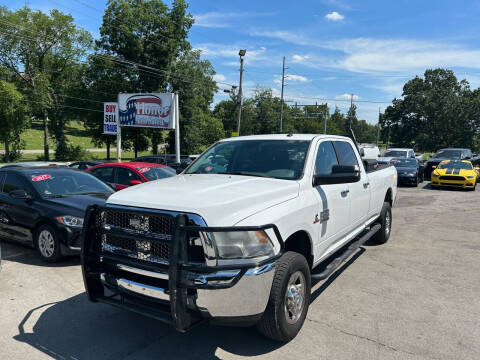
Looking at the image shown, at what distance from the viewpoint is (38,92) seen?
126 feet

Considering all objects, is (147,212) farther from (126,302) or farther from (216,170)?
(216,170)

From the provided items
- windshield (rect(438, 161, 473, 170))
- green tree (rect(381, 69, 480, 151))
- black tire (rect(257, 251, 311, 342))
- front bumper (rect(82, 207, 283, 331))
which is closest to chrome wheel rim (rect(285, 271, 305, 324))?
black tire (rect(257, 251, 311, 342))

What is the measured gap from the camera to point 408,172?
57.0 ft

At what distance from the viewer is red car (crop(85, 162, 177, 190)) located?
8963 mm

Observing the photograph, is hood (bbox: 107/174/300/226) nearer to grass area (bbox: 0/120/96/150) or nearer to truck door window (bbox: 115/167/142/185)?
truck door window (bbox: 115/167/142/185)

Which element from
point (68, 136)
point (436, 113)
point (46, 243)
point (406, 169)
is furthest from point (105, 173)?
point (68, 136)

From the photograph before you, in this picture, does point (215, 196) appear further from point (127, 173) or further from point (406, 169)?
point (406, 169)

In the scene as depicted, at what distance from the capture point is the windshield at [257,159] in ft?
13.3

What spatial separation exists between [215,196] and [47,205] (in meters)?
4.03

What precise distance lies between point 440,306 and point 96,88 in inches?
1666

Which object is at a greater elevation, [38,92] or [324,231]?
[38,92]

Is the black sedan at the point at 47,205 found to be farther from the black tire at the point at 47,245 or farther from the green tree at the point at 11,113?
the green tree at the point at 11,113

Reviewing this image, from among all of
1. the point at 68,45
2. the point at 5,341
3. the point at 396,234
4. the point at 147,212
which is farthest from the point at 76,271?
the point at 68,45

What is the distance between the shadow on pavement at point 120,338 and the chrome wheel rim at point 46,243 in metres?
1.74
